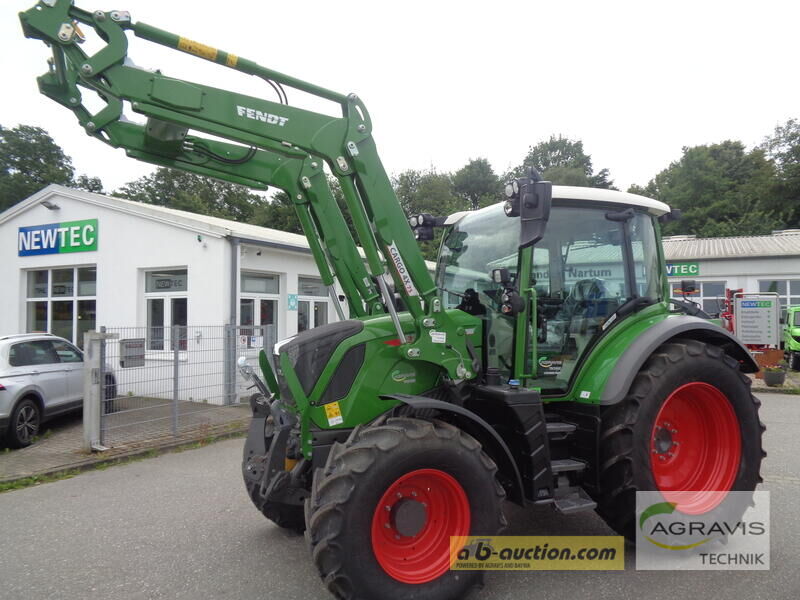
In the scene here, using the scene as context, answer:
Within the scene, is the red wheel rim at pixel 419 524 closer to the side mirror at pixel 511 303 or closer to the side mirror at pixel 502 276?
the side mirror at pixel 511 303

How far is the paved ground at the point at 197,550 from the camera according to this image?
3207 millimetres

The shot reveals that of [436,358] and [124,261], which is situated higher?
[124,261]

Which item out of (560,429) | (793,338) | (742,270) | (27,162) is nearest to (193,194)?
(27,162)

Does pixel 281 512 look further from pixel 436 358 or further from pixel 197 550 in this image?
pixel 436 358

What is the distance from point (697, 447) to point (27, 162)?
3874cm

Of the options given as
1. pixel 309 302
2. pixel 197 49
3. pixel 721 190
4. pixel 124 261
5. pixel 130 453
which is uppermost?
pixel 721 190

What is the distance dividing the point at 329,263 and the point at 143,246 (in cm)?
846

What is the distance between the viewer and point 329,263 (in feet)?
13.0

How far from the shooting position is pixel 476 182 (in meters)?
43.7

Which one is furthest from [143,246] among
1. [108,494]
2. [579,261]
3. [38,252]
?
[579,261]

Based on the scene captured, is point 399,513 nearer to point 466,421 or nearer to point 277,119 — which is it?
point 466,421

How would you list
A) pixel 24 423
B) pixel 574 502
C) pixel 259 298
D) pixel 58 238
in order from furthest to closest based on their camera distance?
1. pixel 58 238
2. pixel 259 298
3. pixel 24 423
4. pixel 574 502

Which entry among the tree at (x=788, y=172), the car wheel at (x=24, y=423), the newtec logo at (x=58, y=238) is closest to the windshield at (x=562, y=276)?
the car wheel at (x=24, y=423)

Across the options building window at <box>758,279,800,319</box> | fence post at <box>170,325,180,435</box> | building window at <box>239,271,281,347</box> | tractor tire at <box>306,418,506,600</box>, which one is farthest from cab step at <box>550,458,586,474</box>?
building window at <box>758,279,800,319</box>
